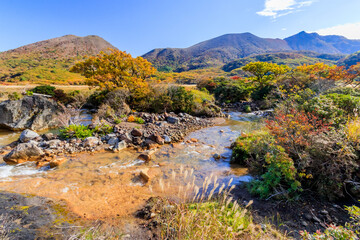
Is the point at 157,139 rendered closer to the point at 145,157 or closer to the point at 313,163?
the point at 145,157

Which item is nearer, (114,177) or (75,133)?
(114,177)

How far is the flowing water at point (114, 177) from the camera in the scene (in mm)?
4246

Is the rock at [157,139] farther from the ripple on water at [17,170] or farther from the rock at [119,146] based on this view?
the ripple on water at [17,170]

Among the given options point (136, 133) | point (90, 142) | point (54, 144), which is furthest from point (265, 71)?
point (54, 144)

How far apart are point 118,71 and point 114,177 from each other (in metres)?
12.8

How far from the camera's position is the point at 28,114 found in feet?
38.2

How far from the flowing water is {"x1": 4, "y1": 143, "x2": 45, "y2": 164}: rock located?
306mm

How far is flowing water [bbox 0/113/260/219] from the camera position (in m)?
4.25

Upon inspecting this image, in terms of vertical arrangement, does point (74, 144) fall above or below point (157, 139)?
above

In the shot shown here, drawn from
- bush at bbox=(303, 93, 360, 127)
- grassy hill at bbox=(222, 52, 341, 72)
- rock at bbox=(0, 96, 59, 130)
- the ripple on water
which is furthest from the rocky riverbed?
grassy hill at bbox=(222, 52, 341, 72)

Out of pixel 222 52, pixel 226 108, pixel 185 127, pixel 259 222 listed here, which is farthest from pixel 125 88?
pixel 222 52

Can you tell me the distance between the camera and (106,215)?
3723 millimetres

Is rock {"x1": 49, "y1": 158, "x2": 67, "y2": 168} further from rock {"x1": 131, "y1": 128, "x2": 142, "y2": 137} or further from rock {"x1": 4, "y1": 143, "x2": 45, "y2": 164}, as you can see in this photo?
rock {"x1": 131, "y1": 128, "x2": 142, "y2": 137}

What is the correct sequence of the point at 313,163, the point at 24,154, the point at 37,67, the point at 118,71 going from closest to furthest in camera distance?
1. the point at 313,163
2. the point at 24,154
3. the point at 118,71
4. the point at 37,67
